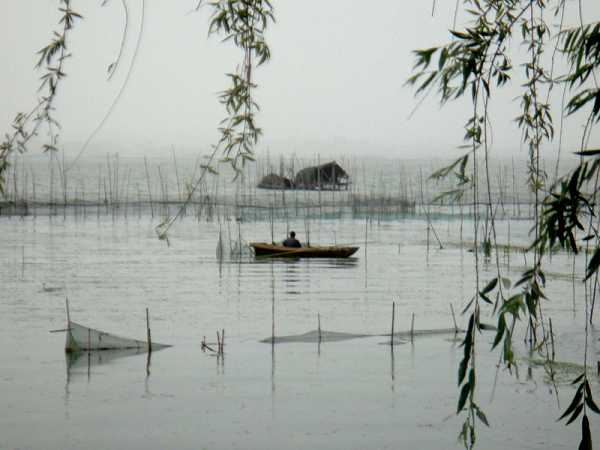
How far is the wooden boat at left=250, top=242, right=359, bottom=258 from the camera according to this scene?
79.0 ft

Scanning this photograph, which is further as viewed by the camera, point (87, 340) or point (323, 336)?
point (323, 336)

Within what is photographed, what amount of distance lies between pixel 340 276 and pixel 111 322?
7.92m

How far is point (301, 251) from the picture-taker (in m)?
24.3

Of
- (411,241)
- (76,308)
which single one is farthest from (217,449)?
(411,241)

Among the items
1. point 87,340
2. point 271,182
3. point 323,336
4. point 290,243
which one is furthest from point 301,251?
point 271,182

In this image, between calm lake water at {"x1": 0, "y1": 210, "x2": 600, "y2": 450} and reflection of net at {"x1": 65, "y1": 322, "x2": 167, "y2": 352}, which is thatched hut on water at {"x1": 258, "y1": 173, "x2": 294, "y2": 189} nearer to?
calm lake water at {"x1": 0, "y1": 210, "x2": 600, "y2": 450}

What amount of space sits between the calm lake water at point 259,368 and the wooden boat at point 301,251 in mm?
2086

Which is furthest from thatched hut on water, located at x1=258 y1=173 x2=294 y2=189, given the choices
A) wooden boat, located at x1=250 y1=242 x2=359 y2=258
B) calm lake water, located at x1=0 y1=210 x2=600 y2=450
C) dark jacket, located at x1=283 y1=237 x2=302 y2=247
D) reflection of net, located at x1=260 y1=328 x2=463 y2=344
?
reflection of net, located at x1=260 y1=328 x2=463 y2=344

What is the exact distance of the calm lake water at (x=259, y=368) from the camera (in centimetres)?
771

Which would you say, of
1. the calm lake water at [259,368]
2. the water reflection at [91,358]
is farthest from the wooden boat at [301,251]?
the water reflection at [91,358]

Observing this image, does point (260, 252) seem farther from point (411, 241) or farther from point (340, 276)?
point (411, 241)

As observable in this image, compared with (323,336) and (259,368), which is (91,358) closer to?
(259,368)

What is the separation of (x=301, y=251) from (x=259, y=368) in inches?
564

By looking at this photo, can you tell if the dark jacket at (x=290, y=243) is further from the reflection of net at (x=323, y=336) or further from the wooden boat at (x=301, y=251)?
the reflection of net at (x=323, y=336)
